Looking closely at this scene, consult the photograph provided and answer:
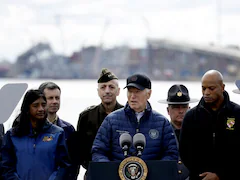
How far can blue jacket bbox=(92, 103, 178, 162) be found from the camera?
18.8 feet

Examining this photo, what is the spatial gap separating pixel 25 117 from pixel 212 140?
1.66 metres

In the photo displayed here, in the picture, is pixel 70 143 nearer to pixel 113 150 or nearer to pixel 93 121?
pixel 93 121

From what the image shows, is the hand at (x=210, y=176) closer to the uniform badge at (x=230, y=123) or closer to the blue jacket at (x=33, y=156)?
the uniform badge at (x=230, y=123)

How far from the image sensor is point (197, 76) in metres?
81.4

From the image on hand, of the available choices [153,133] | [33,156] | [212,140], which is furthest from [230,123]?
[33,156]

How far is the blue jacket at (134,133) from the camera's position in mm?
5742

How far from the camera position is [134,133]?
576 centimetres

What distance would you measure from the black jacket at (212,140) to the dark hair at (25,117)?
1.37 meters

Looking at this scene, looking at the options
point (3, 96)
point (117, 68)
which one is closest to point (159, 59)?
point (117, 68)

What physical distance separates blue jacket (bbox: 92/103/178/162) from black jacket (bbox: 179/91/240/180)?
19 cm

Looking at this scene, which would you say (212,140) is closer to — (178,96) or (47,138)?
(178,96)

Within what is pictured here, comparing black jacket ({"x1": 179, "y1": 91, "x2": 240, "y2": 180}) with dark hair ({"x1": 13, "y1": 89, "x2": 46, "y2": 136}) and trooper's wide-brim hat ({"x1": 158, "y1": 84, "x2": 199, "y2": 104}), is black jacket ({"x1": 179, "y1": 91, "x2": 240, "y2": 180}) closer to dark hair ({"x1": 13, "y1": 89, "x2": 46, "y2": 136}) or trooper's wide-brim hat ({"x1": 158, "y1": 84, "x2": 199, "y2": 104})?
trooper's wide-brim hat ({"x1": 158, "y1": 84, "x2": 199, "y2": 104})

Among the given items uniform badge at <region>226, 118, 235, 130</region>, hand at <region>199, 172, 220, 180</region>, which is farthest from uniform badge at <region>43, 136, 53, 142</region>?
uniform badge at <region>226, 118, 235, 130</region>

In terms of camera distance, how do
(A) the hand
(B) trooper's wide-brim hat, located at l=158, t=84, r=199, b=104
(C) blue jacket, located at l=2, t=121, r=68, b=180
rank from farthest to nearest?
(B) trooper's wide-brim hat, located at l=158, t=84, r=199, b=104
(C) blue jacket, located at l=2, t=121, r=68, b=180
(A) the hand
